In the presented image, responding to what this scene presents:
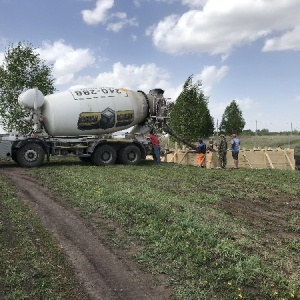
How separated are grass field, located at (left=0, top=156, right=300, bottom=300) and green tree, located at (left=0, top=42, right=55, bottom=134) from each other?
62.2ft

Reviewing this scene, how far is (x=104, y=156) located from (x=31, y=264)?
Answer: 13064 millimetres

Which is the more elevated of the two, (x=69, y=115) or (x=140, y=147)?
(x=69, y=115)

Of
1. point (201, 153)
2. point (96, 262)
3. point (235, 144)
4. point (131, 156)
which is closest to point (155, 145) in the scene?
point (131, 156)

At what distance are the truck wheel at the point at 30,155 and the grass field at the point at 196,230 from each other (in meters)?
3.95

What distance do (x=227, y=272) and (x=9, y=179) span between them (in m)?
10.1

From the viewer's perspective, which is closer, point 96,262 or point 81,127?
point 96,262

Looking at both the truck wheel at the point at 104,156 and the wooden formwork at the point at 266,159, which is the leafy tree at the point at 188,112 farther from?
the truck wheel at the point at 104,156

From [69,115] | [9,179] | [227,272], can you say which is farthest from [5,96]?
[227,272]

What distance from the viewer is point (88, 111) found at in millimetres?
18469

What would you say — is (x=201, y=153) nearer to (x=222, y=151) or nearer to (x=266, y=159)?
(x=222, y=151)

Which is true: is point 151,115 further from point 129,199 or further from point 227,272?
point 227,272

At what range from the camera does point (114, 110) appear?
19.1m

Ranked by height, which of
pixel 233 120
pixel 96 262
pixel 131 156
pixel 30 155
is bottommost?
pixel 96 262

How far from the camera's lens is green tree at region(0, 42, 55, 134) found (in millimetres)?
31188
